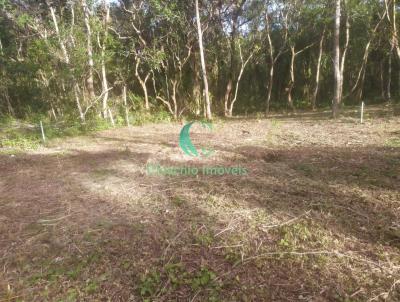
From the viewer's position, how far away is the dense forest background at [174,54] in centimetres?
900

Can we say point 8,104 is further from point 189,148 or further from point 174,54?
point 189,148

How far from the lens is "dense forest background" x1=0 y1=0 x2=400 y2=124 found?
29.5ft

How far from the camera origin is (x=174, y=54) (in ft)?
40.7

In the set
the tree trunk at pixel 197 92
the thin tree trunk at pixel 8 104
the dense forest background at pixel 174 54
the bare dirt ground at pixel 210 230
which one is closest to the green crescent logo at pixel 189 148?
the bare dirt ground at pixel 210 230

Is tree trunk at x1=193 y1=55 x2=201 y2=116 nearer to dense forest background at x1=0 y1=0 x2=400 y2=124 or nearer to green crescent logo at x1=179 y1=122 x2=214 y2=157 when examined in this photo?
dense forest background at x1=0 y1=0 x2=400 y2=124

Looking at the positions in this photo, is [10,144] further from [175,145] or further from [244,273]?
[244,273]

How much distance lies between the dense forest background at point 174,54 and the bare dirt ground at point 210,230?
17.4 feet

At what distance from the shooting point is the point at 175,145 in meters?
6.32

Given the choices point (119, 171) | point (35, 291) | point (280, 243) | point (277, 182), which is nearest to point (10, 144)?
point (119, 171)

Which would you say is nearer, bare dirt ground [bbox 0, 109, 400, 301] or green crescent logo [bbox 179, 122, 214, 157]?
bare dirt ground [bbox 0, 109, 400, 301]

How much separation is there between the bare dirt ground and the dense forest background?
5.30 metres

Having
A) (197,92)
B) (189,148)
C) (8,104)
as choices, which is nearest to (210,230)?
(189,148)

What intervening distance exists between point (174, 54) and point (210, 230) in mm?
11127

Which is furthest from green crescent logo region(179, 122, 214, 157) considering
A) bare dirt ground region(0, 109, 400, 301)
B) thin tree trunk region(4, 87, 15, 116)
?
thin tree trunk region(4, 87, 15, 116)
